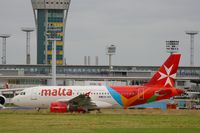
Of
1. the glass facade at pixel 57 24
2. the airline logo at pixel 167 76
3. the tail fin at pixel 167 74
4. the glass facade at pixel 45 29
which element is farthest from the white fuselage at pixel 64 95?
the glass facade at pixel 45 29

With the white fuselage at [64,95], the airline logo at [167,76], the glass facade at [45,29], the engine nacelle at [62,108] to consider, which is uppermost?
the glass facade at [45,29]

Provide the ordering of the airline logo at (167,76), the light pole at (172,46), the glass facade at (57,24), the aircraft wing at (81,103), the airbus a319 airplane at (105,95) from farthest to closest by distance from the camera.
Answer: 1. the glass facade at (57,24)
2. the light pole at (172,46)
3. the airline logo at (167,76)
4. the airbus a319 airplane at (105,95)
5. the aircraft wing at (81,103)

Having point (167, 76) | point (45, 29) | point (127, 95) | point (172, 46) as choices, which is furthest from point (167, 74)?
point (45, 29)

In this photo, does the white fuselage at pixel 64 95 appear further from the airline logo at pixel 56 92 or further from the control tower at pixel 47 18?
the control tower at pixel 47 18

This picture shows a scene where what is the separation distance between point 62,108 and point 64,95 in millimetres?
2549

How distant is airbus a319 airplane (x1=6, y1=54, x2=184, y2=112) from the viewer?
193 feet

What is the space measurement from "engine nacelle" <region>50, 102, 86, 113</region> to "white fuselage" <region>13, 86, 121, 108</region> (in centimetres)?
119

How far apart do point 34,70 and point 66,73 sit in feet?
27.7

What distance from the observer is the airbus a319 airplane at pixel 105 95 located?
58.8 m

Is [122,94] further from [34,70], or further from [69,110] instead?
[34,70]

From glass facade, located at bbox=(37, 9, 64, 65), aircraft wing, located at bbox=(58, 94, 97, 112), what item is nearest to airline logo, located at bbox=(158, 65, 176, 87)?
aircraft wing, located at bbox=(58, 94, 97, 112)

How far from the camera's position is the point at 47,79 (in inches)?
4924

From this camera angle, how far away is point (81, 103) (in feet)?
192

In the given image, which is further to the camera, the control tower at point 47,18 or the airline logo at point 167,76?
the control tower at point 47,18
